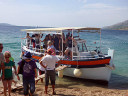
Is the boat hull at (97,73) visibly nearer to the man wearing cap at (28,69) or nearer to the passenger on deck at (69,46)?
the passenger on deck at (69,46)

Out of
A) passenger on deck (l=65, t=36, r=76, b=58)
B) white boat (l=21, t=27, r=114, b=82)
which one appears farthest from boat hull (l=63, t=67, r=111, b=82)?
passenger on deck (l=65, t=36, r=76, b=58)

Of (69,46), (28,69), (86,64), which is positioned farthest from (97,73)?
(28,69)

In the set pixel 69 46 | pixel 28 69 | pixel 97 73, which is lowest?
pixel 97 73

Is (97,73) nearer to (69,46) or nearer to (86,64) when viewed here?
(86,64)

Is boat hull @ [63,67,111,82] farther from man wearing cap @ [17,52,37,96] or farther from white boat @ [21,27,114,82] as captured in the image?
man wearing cap @ [17,52,37,96]

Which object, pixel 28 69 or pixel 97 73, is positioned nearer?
pixel 28 69

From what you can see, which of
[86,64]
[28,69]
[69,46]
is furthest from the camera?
[69,46]

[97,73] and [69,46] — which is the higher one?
[69,46]

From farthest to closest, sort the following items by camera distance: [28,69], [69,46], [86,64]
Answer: [69,46], [86,64], [28,69]

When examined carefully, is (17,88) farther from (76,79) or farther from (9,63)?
(76,79)

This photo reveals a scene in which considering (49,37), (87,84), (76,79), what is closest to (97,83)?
(87,84)

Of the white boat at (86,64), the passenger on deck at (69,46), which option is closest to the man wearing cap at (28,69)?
the white boat at (86,64)

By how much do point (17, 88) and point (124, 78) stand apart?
23.4ft

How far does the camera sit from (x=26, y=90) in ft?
17.3
